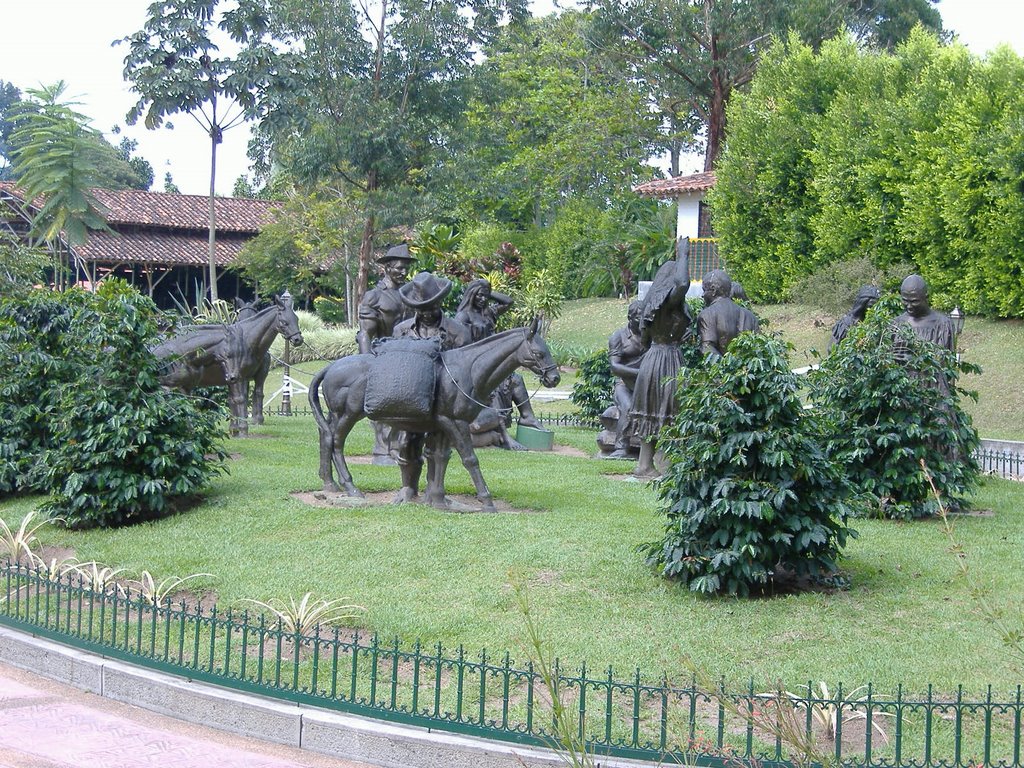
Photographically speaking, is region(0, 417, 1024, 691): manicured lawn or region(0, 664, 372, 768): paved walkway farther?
region(0, 417, 1024, 691): manicured lawn

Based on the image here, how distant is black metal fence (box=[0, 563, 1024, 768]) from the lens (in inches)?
240

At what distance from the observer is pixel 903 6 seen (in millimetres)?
42188

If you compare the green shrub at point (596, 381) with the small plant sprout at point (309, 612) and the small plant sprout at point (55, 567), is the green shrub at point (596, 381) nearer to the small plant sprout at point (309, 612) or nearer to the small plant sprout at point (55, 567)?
the small plant sprout at point (55, 567)

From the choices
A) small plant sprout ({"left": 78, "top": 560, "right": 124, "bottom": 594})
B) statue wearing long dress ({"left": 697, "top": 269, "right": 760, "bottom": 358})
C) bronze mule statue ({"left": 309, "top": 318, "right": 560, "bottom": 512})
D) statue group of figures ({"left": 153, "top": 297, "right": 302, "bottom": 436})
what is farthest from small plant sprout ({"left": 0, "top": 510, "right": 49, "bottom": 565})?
statue wearing long dress ({"left": 697, "top": 269, "right": 760, "bottom": 358})

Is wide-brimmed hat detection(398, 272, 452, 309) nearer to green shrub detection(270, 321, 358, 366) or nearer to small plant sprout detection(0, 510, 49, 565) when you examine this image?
small plant sprout detection(0, 510, 49, 565)

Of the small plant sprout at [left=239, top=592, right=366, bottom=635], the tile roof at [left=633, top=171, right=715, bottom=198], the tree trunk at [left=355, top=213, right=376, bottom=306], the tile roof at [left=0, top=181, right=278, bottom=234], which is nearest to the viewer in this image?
the small plant sprout at [left=239, top=592, right=366, bottom=635]

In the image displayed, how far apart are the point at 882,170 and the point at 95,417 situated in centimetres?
2259

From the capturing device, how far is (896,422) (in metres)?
11.7

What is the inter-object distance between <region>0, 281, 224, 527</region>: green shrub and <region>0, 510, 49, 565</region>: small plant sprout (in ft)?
1.55

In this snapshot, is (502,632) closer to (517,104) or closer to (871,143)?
(871,143)

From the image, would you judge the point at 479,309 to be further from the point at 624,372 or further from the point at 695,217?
the point at 695,217

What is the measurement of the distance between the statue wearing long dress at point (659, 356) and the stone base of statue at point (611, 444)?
46.8 inches

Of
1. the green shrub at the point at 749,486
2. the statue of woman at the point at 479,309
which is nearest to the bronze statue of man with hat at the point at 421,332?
the statue of woman at the point at 479,309

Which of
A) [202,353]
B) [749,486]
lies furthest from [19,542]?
[749,486]
